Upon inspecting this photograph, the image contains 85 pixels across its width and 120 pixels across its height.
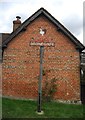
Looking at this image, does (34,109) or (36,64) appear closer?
(34,109)

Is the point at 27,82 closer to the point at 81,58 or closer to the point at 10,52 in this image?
the point at 10,52

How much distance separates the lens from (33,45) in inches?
792

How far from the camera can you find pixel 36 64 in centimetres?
1989

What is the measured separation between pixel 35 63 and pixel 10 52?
7.41ft

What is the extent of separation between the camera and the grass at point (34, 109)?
14.9 meters

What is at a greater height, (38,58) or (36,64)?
(38,58)

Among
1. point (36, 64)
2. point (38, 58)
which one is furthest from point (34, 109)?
point (38, 58)

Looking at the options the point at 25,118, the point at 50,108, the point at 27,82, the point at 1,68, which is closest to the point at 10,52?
the point at 1,68

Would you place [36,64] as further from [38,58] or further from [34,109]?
[34,109]

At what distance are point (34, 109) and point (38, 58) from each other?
201 inches

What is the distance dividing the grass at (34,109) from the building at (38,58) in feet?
4.10

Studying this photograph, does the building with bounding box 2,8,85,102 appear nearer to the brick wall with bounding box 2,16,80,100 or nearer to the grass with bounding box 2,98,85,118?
the brick wall with bounding box 2,16,80,100

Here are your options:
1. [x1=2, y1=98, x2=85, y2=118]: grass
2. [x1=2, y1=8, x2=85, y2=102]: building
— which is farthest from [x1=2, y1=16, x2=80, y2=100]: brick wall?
[x1=2, y1=98, x2=85, y2=118]: grass

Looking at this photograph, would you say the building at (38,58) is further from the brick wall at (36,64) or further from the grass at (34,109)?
the grass at (34,109)
